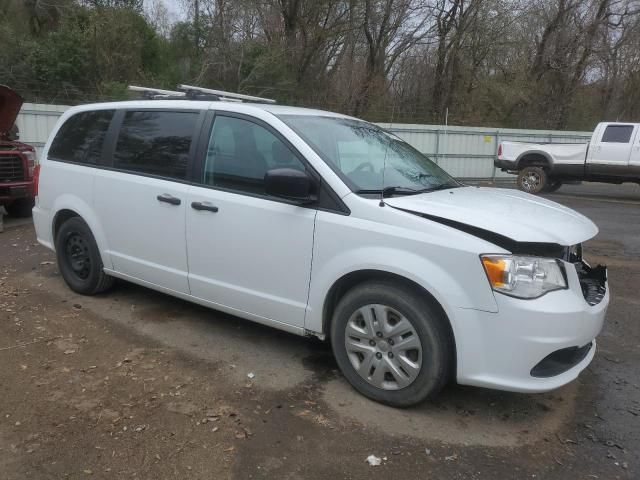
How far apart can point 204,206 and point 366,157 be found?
3.93 ft

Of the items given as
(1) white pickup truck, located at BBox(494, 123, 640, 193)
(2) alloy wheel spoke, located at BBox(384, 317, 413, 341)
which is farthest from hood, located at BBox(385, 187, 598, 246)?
(1) white pickup truck, located at BBox(494, 123, 640, 193)

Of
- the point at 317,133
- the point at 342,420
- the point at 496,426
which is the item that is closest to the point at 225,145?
the point at 317,133

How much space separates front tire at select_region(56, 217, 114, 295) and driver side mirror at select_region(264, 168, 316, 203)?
2277mm

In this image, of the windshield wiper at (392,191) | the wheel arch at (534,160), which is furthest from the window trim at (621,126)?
the windshield wiper at (392,191)

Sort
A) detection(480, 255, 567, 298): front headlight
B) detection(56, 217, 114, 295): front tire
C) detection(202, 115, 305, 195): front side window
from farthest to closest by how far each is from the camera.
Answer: detection(56, 217, 114, 295): front tire, detection(202, 115, 305, 195): front side window, detection(480, 255, 567, 298): front headlight

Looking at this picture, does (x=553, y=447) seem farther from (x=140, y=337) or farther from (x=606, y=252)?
(x=606, y=252)

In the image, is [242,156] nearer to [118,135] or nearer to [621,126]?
[118,135]

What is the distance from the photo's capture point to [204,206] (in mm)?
4039

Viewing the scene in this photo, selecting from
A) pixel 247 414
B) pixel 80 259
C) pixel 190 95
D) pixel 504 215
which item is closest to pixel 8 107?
pixel 80 259

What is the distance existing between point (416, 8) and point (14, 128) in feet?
62.2

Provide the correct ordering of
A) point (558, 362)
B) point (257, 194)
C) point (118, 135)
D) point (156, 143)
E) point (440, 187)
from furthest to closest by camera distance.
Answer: point (118, 135)
point (156, 143)
point (440, 187)
point (257, 194)
point (558, 362)

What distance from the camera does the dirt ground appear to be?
2861mm

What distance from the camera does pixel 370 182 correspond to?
3.73 metres

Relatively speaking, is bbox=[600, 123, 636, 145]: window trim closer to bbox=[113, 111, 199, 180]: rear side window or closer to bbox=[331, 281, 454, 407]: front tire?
bbox=[113, 111, 199, 180]: rear side window
